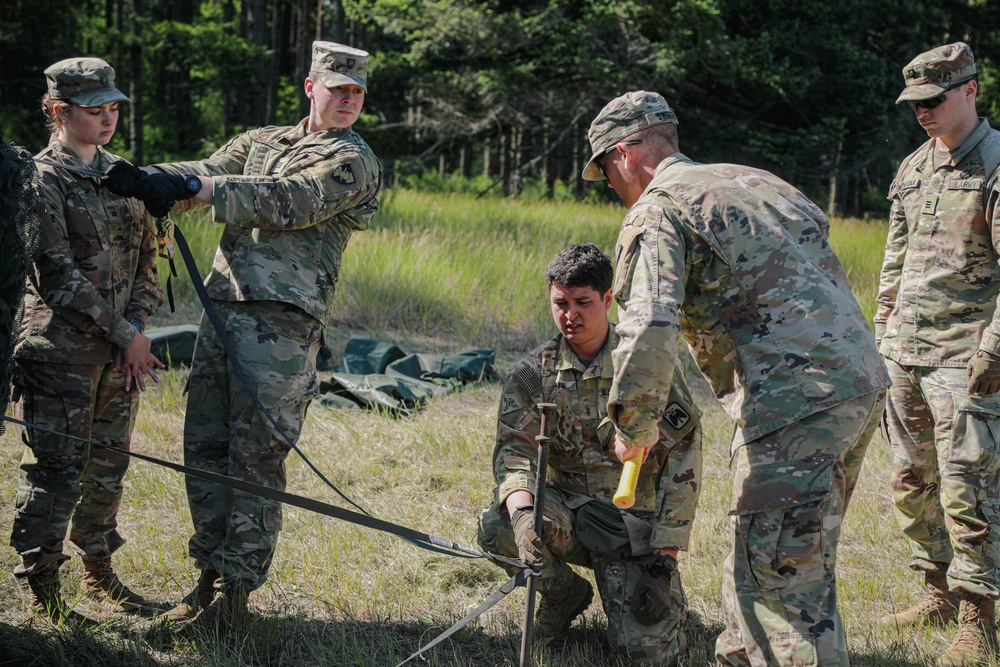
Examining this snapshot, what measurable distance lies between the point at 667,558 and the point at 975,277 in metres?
1.69

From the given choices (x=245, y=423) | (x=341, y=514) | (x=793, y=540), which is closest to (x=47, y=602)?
(x=245, y=423)

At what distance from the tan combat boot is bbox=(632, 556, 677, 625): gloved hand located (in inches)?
81.3

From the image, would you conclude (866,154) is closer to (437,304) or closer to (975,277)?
(437,304)

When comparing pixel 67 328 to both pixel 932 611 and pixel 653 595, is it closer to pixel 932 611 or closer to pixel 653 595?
pixel 653 595

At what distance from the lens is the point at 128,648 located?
3.30 m

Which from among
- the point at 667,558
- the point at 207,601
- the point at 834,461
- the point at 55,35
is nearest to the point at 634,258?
the point at 834,461

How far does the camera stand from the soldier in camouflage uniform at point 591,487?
342 cm

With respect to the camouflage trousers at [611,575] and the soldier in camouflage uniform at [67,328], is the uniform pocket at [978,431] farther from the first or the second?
the soldier in camouflage uniform at [67,328]

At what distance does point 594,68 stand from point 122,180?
15.3 metres

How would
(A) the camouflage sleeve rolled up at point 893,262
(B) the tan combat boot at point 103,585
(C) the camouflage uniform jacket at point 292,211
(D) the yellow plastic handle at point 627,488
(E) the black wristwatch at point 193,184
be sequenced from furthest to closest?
(A) the camouflage sleeve rolled up at point 893,262
(B) the tan combat boot at point 103,585
(C) the camouflage uniform jacket at point 292,211
(E) the black wristwatch at point 193,184
(D) the yellow plastic handle at point 627,488

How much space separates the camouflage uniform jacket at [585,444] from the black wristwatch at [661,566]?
0.20ft

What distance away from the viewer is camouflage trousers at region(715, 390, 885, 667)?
8.47 feet

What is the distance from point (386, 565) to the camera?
165 inches

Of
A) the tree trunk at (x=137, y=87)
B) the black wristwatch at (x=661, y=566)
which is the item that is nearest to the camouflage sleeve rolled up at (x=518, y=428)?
the black wristwatch at (x=661, y=566)
